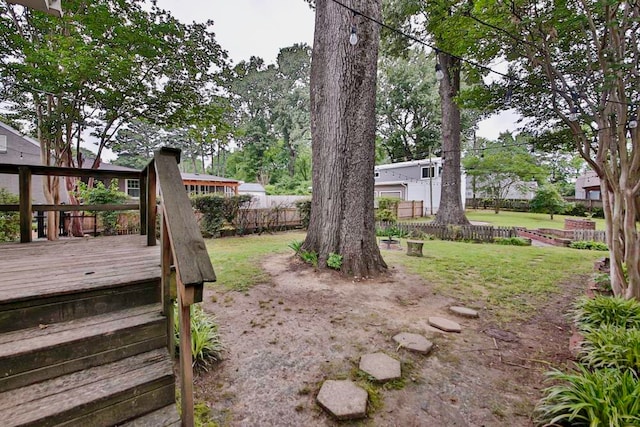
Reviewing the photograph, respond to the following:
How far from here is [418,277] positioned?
191 inches

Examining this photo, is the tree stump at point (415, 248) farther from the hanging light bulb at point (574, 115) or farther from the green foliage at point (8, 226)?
the green foliage at point (8, 226)

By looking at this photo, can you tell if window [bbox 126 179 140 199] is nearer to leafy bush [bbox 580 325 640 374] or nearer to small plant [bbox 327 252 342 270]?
small plant [bbox 327 252 342 270]

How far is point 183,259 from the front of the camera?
129 centimetres

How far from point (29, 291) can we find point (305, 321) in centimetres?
228

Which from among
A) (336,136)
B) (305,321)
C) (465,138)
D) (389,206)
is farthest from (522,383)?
(465,138)

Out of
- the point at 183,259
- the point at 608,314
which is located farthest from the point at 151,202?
the point at 608,314

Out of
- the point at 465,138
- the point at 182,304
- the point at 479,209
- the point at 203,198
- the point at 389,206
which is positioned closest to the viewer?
the point at 182,304

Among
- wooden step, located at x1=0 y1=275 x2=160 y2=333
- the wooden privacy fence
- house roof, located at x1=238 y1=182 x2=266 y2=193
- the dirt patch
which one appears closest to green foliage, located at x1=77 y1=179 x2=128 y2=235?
the dirt patch

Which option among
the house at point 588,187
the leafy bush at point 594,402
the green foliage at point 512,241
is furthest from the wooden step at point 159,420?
the house at point 588,187

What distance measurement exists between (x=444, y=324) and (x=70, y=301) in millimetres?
3285

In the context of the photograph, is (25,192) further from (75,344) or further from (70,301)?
(75,344)

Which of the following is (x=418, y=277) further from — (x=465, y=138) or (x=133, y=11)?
(x=465, y=138)

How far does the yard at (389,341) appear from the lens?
184 centimetres

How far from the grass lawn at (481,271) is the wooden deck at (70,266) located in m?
1.68
